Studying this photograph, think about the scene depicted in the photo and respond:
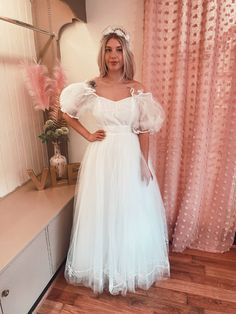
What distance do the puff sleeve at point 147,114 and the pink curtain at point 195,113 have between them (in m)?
0.29

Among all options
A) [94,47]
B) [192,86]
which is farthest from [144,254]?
[94,47]

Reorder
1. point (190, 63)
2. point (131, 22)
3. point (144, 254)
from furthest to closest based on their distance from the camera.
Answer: point (131, 22) → point (190, 63) → point (144, 254)

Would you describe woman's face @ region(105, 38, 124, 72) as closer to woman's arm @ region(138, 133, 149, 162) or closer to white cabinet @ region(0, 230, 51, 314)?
woman's arm @ region(138, 133, 149, 162)

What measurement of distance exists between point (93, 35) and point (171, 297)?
179 centimetres

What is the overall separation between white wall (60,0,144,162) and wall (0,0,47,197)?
28 centimetres

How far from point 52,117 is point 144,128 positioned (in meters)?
0.73

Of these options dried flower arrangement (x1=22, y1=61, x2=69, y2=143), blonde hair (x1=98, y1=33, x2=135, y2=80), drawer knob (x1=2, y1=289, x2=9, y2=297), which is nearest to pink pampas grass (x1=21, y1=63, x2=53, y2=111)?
dried flower arrangement (x1=22, y1=61, x2=69, y2=143)

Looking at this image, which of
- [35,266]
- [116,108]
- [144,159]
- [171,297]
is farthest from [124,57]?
[171,297]

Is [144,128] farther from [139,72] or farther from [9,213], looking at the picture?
[9,213]

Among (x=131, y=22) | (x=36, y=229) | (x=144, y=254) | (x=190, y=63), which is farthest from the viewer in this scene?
(x=131, y=22)

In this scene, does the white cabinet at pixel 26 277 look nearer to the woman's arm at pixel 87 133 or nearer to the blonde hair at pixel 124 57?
the woman's arm at pixel 87 133

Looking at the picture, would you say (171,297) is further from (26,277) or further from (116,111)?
(116,111)

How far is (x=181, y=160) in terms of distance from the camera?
1.87 m

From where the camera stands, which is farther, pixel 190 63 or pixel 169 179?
pixel 169 179
